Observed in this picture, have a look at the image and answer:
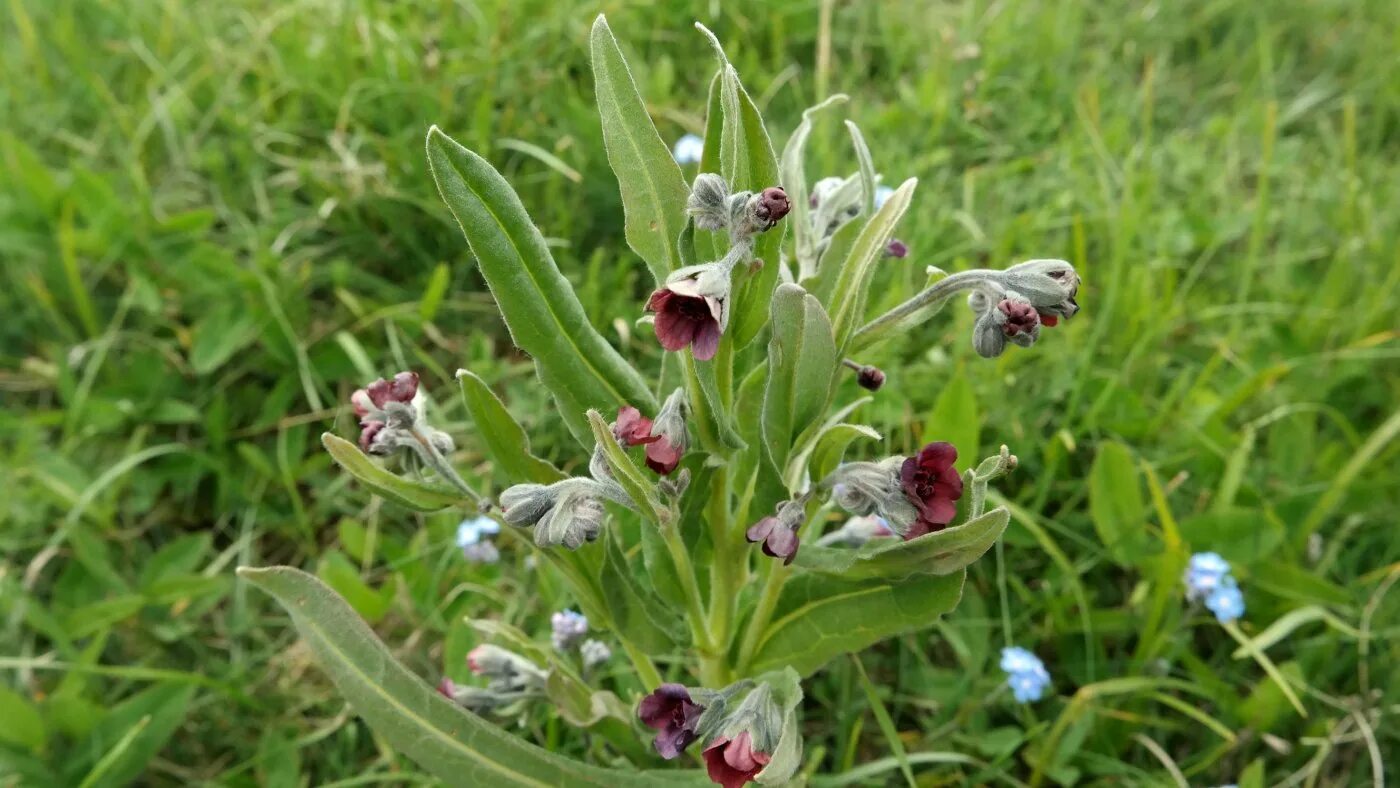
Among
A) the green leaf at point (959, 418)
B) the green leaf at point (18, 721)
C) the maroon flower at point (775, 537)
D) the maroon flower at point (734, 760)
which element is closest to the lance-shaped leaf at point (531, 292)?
the maroon flower at point (775, 537)

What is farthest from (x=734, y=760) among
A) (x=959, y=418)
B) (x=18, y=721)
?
(x=18, y=721)

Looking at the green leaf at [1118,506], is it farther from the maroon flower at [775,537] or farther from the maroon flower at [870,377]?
the maroon flower at [775,537]

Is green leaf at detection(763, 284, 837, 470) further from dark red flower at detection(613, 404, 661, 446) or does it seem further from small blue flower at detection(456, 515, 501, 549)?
small blue flower at detection(456, 515, 501, 549)

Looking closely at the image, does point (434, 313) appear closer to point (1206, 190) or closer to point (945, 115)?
Result: point (945, 115)

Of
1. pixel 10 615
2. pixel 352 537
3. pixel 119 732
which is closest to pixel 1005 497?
pixel 352 537

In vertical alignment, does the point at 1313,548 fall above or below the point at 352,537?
below
